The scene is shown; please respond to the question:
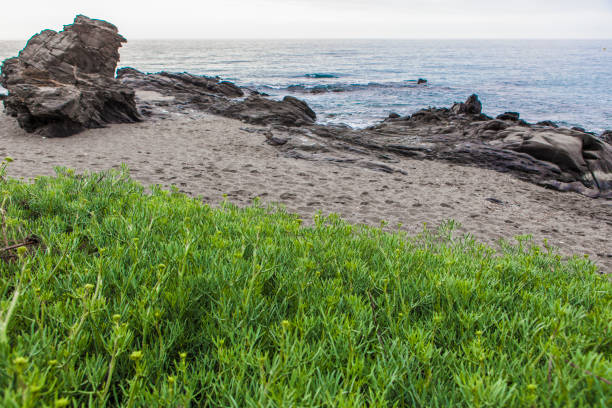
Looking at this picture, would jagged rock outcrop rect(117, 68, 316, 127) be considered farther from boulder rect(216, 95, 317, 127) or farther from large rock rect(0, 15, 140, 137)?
large rock rect(0, 15, 140, 137)

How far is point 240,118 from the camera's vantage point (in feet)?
61.1

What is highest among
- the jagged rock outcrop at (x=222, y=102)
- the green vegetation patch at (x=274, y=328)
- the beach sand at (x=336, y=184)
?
the jagged rock outcrop at (x=222, y=102)

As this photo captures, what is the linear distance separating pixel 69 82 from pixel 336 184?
1162 cm

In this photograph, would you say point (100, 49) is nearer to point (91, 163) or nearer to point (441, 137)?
point (91, 163)

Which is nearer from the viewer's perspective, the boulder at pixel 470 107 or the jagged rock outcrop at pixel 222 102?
the jagged rock outcrop at pixel 222 102

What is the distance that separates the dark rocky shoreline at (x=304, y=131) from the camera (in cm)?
1245

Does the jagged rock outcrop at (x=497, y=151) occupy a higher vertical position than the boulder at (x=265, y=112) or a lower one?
lower

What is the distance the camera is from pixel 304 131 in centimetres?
1543

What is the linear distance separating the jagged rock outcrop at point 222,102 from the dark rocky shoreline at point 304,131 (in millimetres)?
189

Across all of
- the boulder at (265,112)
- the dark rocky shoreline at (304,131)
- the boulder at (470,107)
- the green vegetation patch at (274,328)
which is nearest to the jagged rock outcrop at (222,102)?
the boulder at (265,112)

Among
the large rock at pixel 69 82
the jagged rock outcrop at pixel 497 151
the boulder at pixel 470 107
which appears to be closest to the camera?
the jagged rock outcrop at pixel 497 151

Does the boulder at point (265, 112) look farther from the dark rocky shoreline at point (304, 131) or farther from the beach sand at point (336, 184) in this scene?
the beach sand at point (336, 184)

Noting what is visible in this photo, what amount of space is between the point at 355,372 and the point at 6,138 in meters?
14.4

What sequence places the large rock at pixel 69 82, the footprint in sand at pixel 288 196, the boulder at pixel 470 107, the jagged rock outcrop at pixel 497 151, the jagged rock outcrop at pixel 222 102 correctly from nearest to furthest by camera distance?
1. the footprint in sand at pixel 288 196
2. the jagged rock outcrop at pixel 497 151
3. the large rock at pixel 69 82
4. the jagged rock outcrop at pixel 222 102
5. the boulder at pixel 470 107
